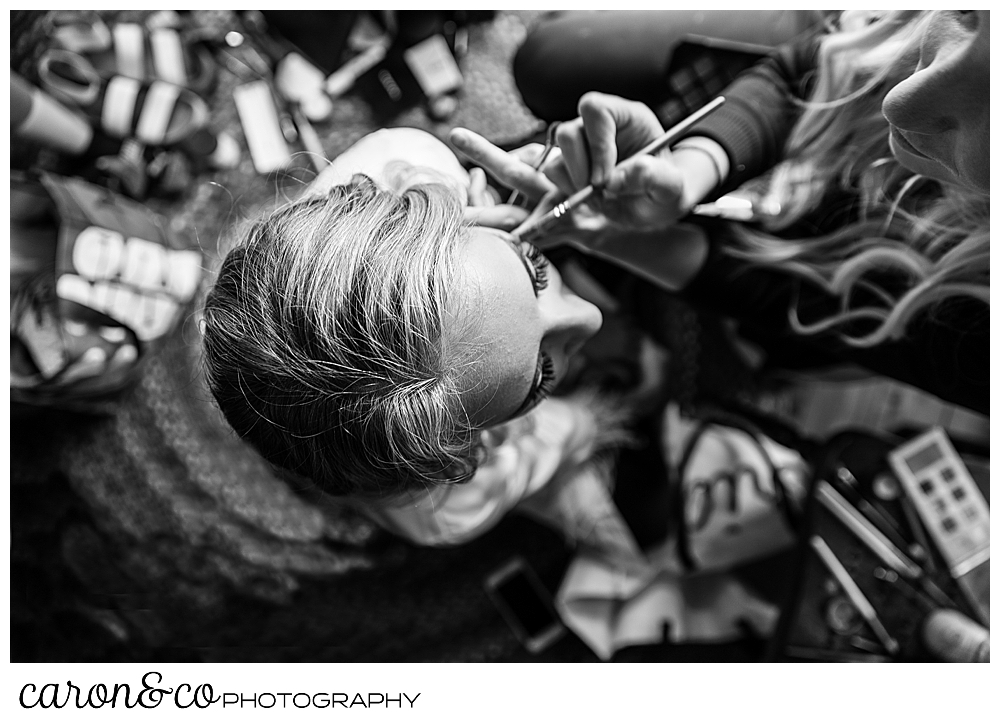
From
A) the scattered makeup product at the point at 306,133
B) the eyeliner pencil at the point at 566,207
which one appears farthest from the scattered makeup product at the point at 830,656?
the scattered makeup product at the point at 306,133

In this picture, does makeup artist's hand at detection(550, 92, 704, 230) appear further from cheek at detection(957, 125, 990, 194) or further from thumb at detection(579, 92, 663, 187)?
cheek at detection(957, 125, 990, 194)

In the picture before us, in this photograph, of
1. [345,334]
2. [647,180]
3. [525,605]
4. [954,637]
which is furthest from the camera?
[525,605]

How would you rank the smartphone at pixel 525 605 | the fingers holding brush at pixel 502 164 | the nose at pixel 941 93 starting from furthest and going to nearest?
the smartphone at pixel 525 605 → the fingers holding brush at pixel 502 164 → the nose at pixel 941 93

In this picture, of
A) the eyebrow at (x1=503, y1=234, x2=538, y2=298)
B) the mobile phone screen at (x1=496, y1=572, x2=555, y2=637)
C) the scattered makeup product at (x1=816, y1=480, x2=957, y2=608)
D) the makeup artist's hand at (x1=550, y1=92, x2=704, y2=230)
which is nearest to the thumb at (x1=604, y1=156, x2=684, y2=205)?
the makeup artist's hand at (x1=550, y1=92, x2=704, y2=230)

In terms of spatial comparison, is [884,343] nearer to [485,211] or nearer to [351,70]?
[485,211]

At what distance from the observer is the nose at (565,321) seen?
549 mm

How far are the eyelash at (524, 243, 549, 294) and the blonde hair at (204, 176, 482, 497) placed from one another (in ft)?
0.22

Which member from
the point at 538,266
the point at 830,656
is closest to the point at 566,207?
the point at 538,266

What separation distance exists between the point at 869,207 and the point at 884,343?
Result: 0.16 m

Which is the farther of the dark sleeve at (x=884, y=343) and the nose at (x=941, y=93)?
the dark sleeve at (x=884, y=343)

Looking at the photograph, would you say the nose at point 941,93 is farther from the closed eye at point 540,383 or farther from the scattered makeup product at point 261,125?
the scattered makeup product at point 261,125

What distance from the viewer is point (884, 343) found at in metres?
0.74
